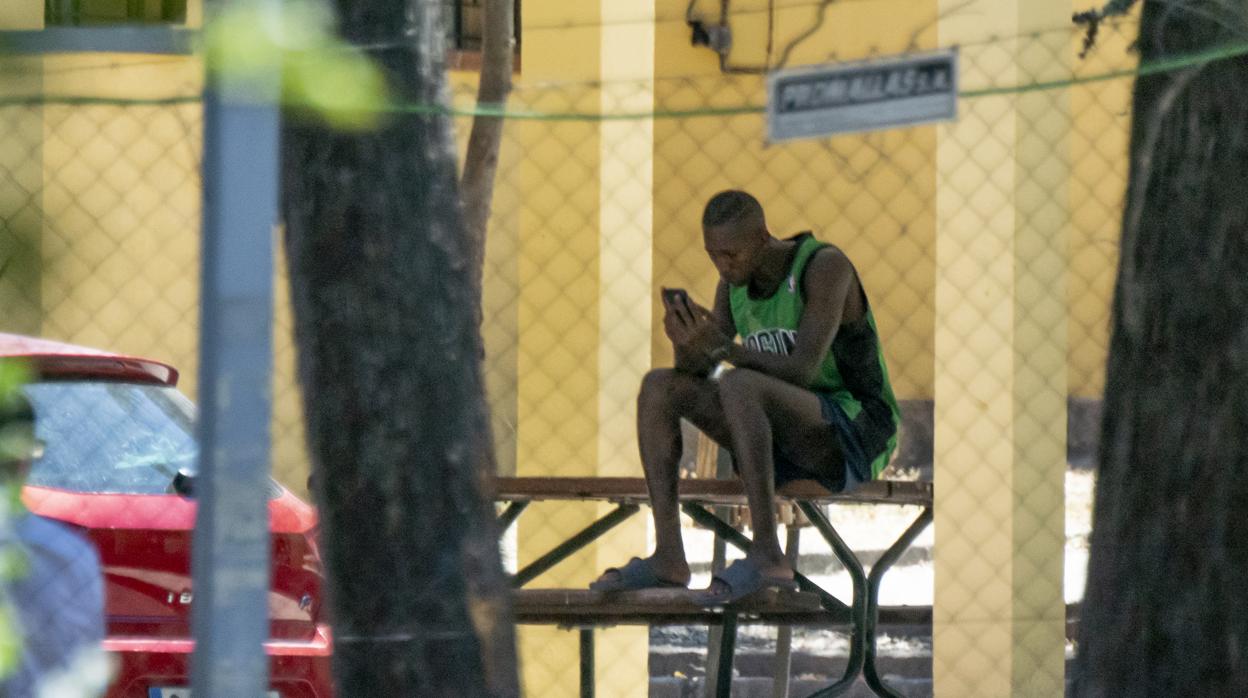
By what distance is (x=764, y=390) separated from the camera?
4.97 meters

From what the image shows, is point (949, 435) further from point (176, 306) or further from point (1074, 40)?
point (176, 306)

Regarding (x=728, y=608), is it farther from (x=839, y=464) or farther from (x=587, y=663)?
(x=587, y=663)

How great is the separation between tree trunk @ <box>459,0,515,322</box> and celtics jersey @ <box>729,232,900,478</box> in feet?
3.60

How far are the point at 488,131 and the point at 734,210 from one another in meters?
1.19

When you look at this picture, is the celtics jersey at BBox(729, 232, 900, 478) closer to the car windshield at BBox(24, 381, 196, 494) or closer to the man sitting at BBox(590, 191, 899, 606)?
the man sitting at BBox(590, 191, 899, 606)

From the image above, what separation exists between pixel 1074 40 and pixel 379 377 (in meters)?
4.46

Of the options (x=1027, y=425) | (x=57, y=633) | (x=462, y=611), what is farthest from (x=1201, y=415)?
(x=1027, y=425)

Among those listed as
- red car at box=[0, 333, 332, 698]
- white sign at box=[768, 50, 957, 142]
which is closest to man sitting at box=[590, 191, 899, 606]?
red car at box=[0, 333, 332, 698]

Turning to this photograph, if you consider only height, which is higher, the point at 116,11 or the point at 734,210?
the point at 116,11

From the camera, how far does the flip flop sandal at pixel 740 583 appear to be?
4.71 m

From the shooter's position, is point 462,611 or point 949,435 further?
point 949,435

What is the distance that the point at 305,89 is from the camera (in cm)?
226

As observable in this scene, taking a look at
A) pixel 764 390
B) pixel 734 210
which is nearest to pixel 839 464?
pixel 764 390

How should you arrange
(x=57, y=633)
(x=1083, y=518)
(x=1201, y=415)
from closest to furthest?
(x=1201, y=415) < (x=57, y=633) < (x=1083, y=518)
